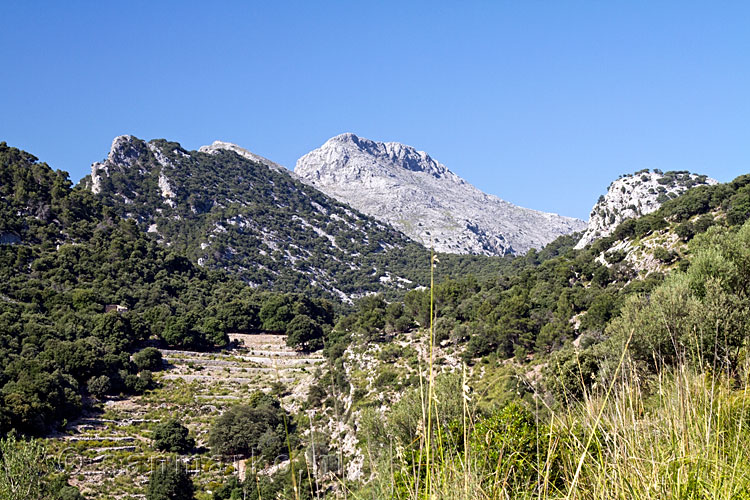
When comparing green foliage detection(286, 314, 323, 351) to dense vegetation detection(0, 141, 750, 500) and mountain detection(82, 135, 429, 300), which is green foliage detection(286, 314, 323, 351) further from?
mountain detection(82, 135, 429, 300)

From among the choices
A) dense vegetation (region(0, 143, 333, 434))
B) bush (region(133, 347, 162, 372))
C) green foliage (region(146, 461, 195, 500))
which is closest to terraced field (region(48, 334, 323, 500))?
green foliage (region(146, 461, 195, 500))

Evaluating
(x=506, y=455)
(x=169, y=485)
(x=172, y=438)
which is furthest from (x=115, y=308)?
(x=506, y=455)

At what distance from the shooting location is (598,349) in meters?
20.5

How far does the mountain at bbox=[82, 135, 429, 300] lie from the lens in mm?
119125

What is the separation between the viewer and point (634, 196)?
79062 mm

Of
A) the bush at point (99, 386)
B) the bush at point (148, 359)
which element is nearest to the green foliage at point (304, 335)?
the bush at point (148, 359)

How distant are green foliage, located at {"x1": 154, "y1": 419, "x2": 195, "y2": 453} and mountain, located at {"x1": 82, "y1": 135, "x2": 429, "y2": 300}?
75195 mm

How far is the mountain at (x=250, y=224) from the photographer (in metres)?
119

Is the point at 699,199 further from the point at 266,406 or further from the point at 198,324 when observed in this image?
the point at 198,324

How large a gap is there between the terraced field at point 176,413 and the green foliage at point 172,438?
565 millimetres

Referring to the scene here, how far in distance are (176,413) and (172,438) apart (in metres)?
7.81

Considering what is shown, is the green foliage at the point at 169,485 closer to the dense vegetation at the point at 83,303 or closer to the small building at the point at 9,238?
the dense vegetation at the point at 83,303

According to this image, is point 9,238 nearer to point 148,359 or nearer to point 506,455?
point 148,359

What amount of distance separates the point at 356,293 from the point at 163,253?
147ft
